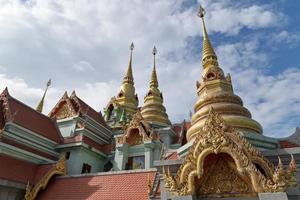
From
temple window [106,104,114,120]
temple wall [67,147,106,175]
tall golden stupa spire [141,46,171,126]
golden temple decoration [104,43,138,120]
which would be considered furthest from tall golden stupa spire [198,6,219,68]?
temple window [106,104,114,120]

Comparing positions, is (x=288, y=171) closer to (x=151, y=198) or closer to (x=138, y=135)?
(x=151, y=198)

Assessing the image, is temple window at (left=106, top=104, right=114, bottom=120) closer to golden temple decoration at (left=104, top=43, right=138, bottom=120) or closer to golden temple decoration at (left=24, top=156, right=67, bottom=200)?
golden temple decoration at (left=104, top=43, right=138, bottom=120)

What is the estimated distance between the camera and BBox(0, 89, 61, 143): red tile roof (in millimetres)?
14227

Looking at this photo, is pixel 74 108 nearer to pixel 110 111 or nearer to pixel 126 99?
pixel 110 111

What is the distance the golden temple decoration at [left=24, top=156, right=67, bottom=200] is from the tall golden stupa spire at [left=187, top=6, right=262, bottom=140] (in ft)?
23.2

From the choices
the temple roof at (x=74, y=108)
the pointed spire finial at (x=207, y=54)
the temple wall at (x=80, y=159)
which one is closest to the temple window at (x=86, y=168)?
the temple wall at (x=80, y=159)

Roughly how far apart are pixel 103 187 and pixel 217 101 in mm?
5600

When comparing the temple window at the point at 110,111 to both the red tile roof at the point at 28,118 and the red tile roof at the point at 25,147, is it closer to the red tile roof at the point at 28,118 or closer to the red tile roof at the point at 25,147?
the red tile roof at the point at 28,118

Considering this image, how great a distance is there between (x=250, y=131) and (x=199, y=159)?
11.7 feet

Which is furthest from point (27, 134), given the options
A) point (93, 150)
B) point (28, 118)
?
point (93, 150)

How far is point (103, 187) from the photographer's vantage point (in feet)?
34.1

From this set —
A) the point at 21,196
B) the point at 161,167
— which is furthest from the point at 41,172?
the point at 161,167

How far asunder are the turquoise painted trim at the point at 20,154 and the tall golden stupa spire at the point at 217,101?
897 centimetres

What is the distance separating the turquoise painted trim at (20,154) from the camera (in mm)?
12336
